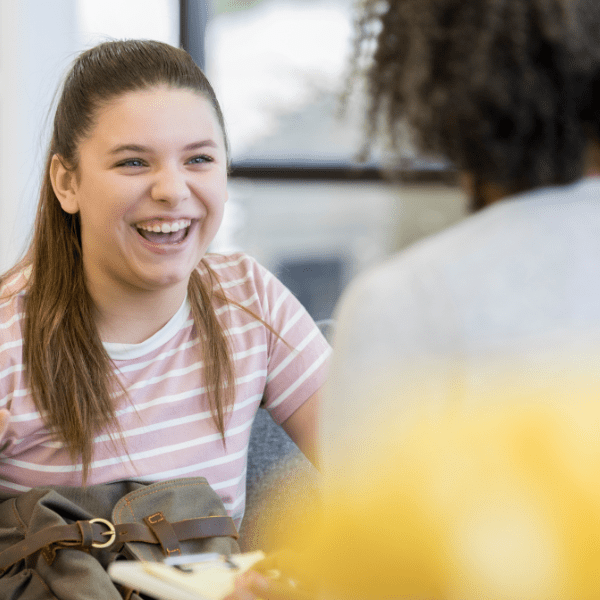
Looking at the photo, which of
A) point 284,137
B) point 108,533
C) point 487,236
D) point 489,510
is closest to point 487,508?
point 489,510

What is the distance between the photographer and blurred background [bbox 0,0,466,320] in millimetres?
2617

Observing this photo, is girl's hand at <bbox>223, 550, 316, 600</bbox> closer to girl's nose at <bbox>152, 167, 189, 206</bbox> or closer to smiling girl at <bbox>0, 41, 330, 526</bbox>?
smiling girl at <bbox>0, 41, 330, 526</bbox>

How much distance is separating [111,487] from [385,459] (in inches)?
24.3

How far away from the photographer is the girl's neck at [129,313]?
1099 mm

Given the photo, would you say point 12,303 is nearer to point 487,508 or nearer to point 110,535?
point 110,535

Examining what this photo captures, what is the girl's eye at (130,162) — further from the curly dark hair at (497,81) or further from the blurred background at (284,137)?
the blurred background at (284,137)

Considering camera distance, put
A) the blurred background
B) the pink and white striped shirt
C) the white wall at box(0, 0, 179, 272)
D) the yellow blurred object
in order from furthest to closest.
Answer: the blurred background
the white wall at box(0, 0, 179, 272)
the pink and white striped shirt
the yellow blurred object

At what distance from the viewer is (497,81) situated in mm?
504

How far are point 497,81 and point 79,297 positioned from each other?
734 millimetres

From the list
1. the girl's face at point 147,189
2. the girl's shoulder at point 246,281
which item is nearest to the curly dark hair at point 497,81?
the girl's face at point 147,189

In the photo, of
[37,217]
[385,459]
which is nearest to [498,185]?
[385,459]

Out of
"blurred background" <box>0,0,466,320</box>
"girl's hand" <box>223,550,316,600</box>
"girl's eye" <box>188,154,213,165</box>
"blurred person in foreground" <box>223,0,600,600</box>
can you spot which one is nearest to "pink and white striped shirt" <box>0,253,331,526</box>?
"girl's eye" <box>188,154,213,165</box>

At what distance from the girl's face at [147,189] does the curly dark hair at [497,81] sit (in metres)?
0.55

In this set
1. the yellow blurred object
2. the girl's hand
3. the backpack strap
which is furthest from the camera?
the backpack strap
